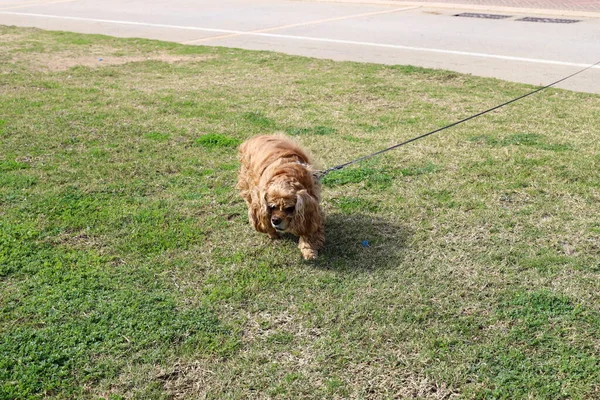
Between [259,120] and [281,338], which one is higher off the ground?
[259,120]

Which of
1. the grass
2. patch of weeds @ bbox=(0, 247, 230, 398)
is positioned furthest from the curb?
patch of weeds @ bbox=(0, 247, 230, 398)

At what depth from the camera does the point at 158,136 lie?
7.43 metres

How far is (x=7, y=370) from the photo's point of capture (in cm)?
354

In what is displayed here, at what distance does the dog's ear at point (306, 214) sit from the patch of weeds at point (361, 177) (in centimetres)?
141

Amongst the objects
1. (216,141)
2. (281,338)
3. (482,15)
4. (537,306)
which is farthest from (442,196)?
(482,15)

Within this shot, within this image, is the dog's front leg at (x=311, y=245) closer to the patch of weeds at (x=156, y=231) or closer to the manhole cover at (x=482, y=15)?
the patch of weeds at (x=156, y=231)

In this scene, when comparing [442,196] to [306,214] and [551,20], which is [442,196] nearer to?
[306,214]

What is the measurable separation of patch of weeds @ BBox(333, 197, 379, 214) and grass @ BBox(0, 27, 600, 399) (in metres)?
0.02

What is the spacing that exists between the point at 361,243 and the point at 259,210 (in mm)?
914

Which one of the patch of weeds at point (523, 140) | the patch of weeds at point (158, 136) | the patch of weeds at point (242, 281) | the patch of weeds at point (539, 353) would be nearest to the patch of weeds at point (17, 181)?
the patch of weeds at point (158, 136)

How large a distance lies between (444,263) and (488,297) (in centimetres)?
52

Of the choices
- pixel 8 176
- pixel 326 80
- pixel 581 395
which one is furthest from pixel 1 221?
pixel 326 80

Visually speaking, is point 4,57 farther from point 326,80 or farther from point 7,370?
point 7,370

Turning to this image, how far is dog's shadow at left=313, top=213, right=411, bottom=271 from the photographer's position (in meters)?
4.64
